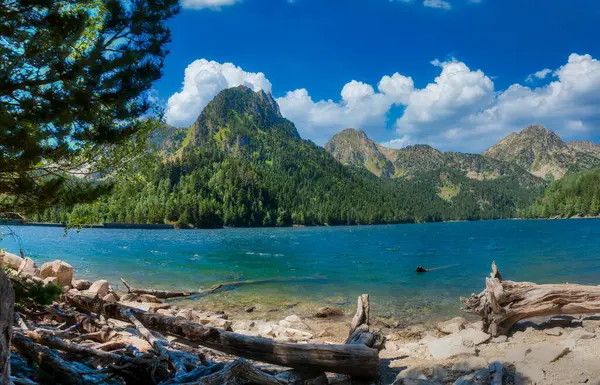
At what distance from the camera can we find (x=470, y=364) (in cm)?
891

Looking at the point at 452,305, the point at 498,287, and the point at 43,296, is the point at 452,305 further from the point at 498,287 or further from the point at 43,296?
the point at 43,296

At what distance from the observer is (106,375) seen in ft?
19.5

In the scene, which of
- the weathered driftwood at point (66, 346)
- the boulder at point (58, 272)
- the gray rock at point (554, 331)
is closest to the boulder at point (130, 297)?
the boulder at point (58, 272)

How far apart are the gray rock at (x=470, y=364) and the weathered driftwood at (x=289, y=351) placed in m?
2.04

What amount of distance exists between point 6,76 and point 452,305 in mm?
20949

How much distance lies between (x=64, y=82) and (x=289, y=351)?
19.2 feet

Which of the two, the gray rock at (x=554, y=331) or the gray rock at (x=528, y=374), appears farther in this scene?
the gray rock at (x=554, y=331)

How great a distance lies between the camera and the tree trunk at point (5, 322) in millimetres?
4477

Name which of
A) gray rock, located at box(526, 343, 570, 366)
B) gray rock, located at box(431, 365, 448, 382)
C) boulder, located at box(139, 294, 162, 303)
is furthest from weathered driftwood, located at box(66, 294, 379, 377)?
boulder, located at box(139, 294, 162, 303)

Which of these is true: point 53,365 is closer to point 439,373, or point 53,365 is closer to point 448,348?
point 439,373

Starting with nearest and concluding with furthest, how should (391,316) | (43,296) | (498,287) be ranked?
(43,296)
(498,287)
(391,316)

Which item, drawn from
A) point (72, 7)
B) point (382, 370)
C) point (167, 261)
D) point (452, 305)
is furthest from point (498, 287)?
point (167, 261)

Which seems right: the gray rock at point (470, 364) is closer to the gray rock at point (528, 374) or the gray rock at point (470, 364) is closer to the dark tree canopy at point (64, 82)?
the gray rock at point (528, 374)

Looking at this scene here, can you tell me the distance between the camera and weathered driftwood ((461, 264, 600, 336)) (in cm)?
1134
